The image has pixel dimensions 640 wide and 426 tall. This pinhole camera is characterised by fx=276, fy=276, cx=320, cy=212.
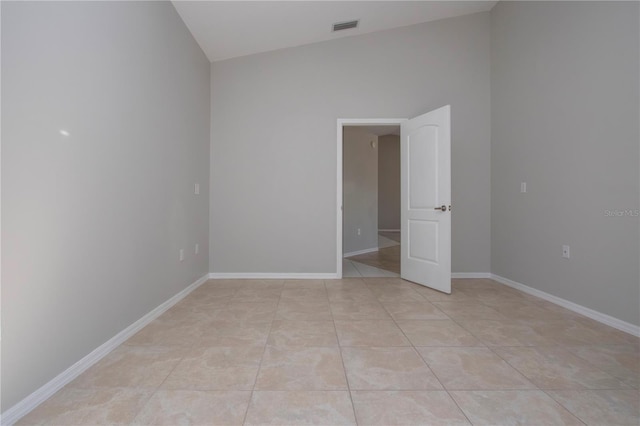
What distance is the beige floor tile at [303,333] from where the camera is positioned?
1.81 meters

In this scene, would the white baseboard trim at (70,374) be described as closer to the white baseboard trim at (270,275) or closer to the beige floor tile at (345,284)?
the white baseboard trim at (270,275)

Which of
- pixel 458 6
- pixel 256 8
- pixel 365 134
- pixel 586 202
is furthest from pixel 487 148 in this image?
pixel 256 8

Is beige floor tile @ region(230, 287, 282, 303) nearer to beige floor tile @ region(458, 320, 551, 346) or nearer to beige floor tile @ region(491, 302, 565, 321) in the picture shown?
beige floor tile @ region(458, 320, 551, 346)

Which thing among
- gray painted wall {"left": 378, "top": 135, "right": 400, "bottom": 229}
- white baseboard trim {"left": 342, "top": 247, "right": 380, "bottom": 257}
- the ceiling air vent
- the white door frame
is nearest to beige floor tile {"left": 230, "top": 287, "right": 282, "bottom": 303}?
A: the white door frame

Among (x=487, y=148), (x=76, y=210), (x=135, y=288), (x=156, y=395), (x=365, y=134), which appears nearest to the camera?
(x=156, y=395)

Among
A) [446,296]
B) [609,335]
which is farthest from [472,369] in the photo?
[446,296]

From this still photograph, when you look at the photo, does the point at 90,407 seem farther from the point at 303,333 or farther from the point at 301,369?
the point at 303,333

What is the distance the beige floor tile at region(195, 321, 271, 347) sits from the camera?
5.92 feet

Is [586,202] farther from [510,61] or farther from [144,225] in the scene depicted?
[144,225]

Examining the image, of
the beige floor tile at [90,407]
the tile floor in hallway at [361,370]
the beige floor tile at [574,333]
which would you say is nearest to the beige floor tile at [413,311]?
the tile floor in hallway at [361,370]

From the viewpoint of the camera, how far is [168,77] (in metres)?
2.45

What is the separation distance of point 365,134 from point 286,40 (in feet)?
8.98

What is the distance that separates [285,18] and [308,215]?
2.15 meters

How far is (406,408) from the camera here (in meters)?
1.20
